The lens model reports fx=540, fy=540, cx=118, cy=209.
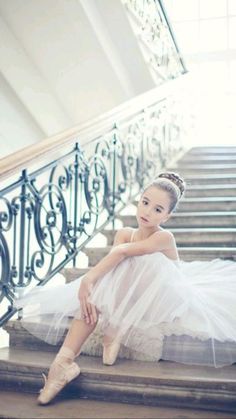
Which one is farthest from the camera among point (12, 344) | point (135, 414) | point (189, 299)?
point (12, 344)

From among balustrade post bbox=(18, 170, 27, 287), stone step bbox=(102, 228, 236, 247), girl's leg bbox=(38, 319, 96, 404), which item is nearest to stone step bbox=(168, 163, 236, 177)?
stone step bbox=(102, 228, 236, 247)

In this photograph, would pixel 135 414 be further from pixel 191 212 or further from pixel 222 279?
pixel 191 212

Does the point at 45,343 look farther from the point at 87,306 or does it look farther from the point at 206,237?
the point at 206,237

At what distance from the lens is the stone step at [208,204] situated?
4035 mm

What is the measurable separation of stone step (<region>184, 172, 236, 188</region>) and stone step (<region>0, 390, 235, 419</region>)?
2.69 metres

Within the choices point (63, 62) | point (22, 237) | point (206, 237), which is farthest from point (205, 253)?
point (63, 62)

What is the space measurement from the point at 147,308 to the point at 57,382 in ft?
1.58

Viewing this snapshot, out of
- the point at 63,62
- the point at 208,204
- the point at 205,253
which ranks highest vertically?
the point at 63,62

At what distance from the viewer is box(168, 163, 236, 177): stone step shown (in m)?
4.93

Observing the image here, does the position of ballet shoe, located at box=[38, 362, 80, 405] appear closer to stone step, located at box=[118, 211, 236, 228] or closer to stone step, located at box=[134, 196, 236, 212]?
stone step, located at box=[118, 211, 236, 228]

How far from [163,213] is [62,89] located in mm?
3048

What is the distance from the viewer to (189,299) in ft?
7.63

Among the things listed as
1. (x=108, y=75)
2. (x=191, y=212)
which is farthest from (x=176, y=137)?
(x=191, y=212)

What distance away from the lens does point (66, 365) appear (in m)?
2.13
